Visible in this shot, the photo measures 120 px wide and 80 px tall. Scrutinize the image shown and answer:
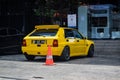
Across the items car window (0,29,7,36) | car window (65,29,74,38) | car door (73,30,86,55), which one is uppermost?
car window (65,29,74,38)

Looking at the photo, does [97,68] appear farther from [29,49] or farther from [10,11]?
[10,11]

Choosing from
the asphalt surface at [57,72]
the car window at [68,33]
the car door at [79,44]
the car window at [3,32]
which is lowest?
the asphalt surface at [57,72]

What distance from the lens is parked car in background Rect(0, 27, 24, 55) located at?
73.0 feet

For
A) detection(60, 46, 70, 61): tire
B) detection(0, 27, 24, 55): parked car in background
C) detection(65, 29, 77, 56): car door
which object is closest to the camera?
detection(60, 46, 70, 61): tire

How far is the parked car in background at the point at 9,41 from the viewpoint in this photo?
876 inches

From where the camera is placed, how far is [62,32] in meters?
19.0

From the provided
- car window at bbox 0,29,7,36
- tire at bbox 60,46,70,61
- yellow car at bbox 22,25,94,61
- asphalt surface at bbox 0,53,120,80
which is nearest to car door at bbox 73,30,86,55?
yellow car at bbox 22,25,94,61

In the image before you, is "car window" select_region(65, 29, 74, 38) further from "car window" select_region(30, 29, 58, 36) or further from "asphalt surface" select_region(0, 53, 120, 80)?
"asphalt surface" select_region(0, 53, 120, 80)

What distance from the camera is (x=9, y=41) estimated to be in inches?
893

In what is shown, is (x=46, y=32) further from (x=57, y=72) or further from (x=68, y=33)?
(x=57, y=72)

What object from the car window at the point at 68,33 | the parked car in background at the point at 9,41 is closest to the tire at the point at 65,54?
the car window at the point at 68,33

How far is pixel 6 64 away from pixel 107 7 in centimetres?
1312

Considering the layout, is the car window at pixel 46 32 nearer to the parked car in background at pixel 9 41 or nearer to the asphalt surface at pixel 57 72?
the asphalt surface at pixel 57 72

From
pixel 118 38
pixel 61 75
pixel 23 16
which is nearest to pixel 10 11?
pixel 23 16
